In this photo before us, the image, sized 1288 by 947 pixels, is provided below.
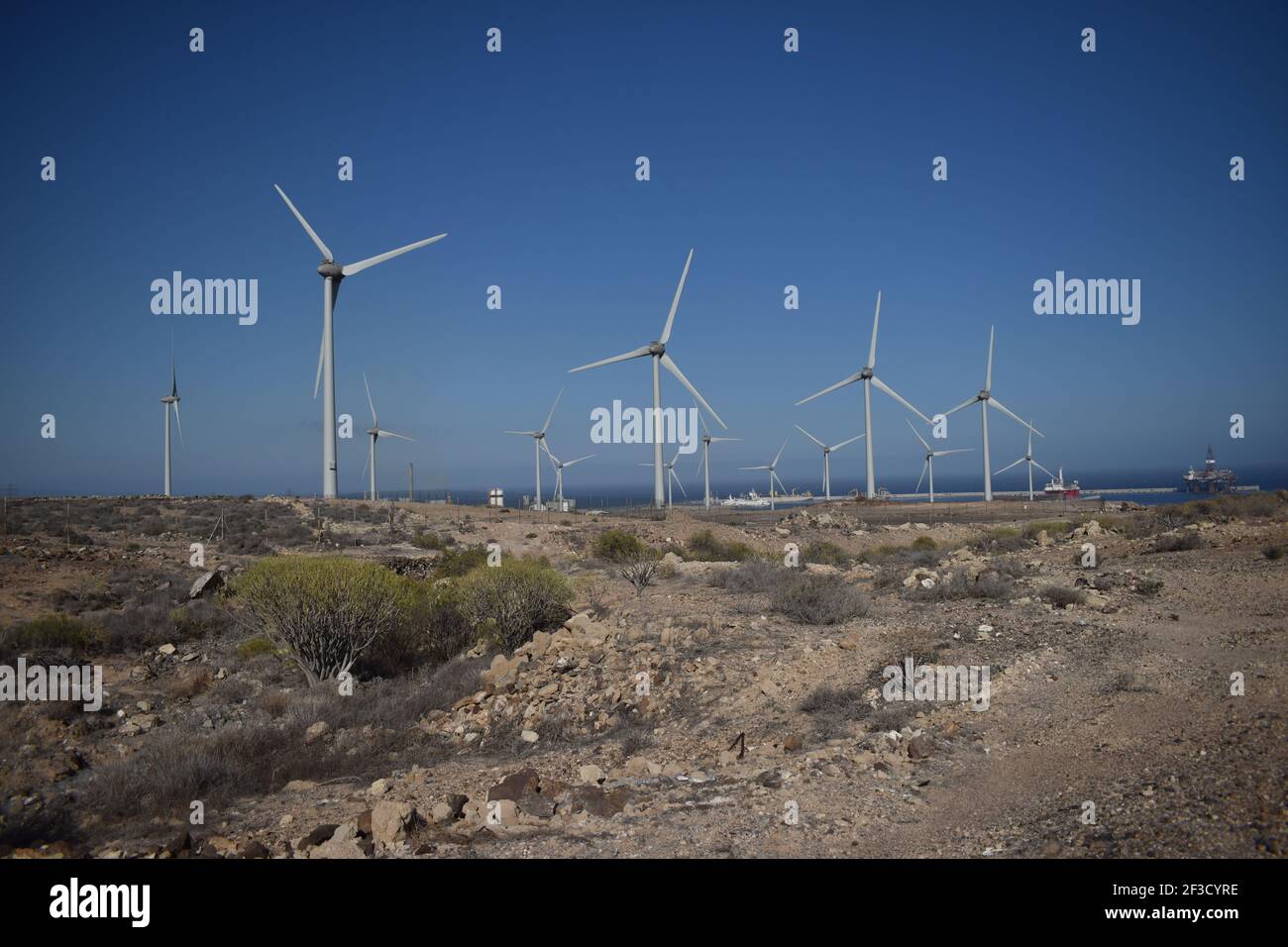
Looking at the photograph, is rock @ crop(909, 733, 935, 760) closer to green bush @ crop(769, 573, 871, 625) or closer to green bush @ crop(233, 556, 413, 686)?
green bush @ crop(769, 573, 871, 625)

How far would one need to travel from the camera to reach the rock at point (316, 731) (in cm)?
1134

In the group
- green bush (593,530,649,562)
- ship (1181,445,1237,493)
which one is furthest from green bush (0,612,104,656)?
ship (1181,445,1237,493)

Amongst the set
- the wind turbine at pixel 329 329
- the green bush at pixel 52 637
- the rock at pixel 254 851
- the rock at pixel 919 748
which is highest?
the wind turbine at pixel 329 329

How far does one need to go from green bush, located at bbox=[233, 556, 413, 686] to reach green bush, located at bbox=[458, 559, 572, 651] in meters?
2.37

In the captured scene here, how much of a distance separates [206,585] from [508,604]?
1159 cm

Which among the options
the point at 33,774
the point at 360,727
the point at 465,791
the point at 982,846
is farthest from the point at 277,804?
the point at 982,846

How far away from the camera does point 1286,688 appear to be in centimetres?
916

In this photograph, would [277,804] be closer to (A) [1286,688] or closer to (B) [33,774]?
(B) [33,774]

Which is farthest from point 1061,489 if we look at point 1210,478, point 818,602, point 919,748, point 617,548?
point 919,748

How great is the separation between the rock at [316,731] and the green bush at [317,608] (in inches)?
133

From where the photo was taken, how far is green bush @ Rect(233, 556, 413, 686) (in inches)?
591

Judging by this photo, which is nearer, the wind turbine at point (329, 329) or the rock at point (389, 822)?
the rock at point (389, 822)

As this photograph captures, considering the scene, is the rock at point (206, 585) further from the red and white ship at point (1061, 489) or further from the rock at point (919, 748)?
the red and white ship at point (1061, 489)

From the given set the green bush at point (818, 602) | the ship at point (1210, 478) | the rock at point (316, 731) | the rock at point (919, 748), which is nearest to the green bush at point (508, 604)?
the rock at point (316, 731)
